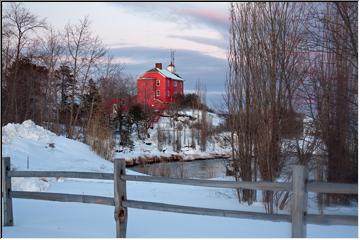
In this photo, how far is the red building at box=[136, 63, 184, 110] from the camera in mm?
34188

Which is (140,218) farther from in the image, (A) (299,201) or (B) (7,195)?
(A) (299,201)

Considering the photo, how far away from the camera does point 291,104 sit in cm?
1084

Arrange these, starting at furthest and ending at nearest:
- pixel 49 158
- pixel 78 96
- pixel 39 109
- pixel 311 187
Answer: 1. pixel 78 96
2. pixel 39 109
3. pixel 49 158
4. pixel 311 187

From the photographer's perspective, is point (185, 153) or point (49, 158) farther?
point (185, 153)

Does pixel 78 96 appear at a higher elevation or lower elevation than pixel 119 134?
higher

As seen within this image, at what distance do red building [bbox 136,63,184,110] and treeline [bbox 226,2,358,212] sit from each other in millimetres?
21379

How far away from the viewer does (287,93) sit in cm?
1084

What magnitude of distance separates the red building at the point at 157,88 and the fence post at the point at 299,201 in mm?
27495

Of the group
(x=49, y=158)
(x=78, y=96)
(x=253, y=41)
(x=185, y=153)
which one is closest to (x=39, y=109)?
(x=78, y=96)

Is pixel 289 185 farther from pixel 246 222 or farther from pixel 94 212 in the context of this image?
pixel 94 212

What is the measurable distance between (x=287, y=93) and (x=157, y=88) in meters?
27.8

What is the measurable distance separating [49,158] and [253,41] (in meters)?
Answer: 9.46

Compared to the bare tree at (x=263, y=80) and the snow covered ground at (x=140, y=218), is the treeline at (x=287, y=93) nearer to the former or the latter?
→ the bare tree at (x=263, y=80)

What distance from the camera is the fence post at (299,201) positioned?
5273 mm
